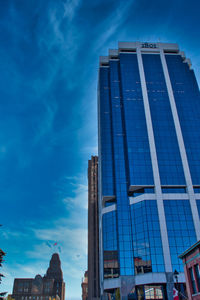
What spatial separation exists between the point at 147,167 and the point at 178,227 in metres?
22.5

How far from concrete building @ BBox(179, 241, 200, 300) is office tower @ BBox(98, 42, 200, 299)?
40978 mm

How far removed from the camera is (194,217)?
274 feet

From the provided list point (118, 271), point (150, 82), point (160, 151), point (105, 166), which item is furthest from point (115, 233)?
point (150, 82)

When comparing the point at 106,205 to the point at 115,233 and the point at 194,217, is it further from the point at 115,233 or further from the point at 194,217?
the point at 194,217

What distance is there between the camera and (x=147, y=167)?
9325 cm

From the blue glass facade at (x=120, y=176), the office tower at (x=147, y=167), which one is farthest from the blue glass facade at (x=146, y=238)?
the blue glass facade at (x=120, y=176)

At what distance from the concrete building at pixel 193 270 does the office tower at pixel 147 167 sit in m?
41.0

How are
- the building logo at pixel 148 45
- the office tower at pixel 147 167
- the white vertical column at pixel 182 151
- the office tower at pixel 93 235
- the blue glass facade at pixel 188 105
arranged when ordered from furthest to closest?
1. the office tower at pixel 93 235
2. the building logo at pixel 148 45
3. the blue glass facade at pixel 188 105
4. the white vertical column at pixel 182 151
5. the office tower at pixel 147 167

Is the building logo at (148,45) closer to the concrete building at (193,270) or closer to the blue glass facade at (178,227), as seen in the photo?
the blue glass facade at (178,227)

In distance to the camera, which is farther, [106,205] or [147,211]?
[106,205]

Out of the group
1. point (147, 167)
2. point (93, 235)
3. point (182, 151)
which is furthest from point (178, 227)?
point (93, 235)

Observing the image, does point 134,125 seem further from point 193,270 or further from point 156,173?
point 193,270

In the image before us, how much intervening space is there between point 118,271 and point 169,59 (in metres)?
91.4

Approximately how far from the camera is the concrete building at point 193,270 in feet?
109
